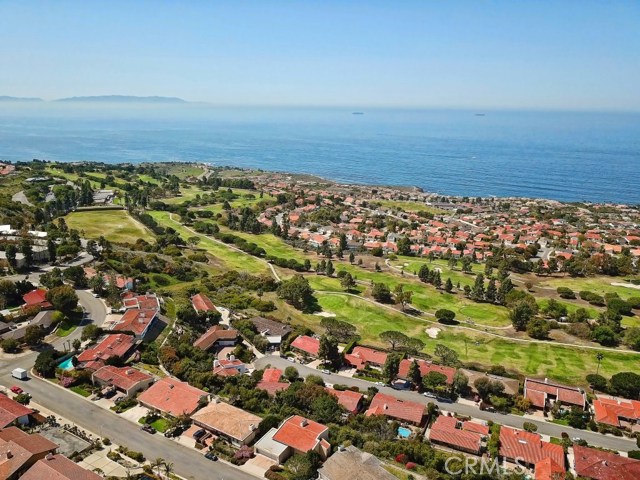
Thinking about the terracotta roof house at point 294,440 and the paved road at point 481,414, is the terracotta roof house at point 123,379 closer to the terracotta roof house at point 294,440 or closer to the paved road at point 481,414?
the paved road at point 481,414

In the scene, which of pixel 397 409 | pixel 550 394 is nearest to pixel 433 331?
pixel 550 394

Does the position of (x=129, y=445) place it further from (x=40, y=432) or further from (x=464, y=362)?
(x=464, y=362)

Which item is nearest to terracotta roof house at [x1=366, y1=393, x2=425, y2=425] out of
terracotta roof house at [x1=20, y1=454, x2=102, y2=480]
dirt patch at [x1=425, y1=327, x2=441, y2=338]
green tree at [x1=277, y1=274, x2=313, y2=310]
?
dirt patch at [x1=425, y1=327, x2=441, y2=338]

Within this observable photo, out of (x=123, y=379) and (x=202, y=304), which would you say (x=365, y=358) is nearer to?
(x=202, y=304)

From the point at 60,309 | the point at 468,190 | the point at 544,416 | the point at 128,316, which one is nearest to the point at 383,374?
the point at 544,416
